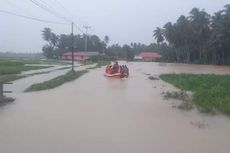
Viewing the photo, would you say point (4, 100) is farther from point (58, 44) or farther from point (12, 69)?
point (58, 44)

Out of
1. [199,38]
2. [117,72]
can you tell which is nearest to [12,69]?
[117,72]

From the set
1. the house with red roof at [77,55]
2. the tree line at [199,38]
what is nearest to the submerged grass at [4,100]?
the tree line at [199,38]

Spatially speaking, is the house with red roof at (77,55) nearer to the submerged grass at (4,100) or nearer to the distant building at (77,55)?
the distant building at (77,55)

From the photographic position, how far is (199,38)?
231ft

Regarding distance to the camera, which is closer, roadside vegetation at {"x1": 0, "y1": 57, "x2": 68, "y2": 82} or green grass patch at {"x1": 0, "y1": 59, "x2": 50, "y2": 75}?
roadside vegetation at {"x1": 0, "y1": 57, "x2": 68, "y2": 82}

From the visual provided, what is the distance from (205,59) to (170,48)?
48.3ft

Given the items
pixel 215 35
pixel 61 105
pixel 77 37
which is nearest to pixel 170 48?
pixel 215 35

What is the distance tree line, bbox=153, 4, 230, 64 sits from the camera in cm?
6269

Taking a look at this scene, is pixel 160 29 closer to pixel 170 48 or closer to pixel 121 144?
pixel 170 48

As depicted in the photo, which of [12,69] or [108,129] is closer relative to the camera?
[108,129]

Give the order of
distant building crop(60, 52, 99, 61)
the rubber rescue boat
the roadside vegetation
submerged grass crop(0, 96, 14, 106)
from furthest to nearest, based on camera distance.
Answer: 1. distant building crop(60, 52, 99, 61)
2. the rubber rescue boat
3. the roadside vegetation
4. submerged grass crop(0, 96, 14, 106)

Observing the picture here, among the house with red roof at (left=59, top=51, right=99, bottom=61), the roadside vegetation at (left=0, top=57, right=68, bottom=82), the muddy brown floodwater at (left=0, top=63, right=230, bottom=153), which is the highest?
the house with red roof at (left=59, top=51, right=99, bottom=61)

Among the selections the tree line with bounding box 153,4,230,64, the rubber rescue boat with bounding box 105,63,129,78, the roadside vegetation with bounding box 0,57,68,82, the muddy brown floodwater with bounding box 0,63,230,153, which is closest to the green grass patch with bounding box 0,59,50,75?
the roadside vegetation with bounding box 0,57,68,82

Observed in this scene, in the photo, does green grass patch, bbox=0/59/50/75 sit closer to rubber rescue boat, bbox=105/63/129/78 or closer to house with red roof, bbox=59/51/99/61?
rubber rescue boat, bbox=105/63/129/78
